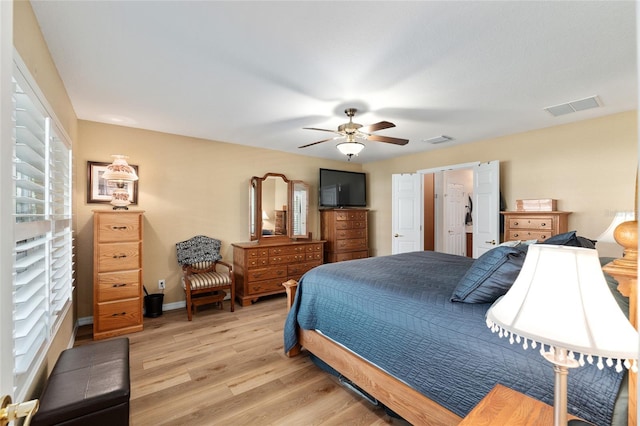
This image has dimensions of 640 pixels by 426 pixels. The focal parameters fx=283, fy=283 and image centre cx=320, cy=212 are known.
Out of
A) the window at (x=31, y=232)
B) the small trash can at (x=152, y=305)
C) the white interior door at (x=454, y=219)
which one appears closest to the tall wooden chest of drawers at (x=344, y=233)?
the white interior door at (x=454, y=219)

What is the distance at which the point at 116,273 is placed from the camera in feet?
10.3

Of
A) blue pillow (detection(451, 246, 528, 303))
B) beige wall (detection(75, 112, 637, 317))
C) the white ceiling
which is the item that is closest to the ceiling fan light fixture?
the white ceiling

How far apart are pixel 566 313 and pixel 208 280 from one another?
3.68m

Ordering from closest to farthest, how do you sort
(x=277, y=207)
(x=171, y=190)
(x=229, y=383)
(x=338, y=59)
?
(x=338, y=59), (x=229, y=383), (x=171, y=190), (x=277, y=207)

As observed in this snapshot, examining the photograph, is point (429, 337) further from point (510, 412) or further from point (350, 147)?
point (350, 147)

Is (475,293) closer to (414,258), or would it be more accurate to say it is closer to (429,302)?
(429,302)

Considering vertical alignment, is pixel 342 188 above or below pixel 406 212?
above

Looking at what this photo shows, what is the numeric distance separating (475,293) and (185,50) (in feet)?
7.94

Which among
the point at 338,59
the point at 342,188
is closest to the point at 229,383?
the point at 338,59

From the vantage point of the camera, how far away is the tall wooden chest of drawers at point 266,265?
414 centimetres

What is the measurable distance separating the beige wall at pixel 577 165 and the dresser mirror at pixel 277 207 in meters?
2.81

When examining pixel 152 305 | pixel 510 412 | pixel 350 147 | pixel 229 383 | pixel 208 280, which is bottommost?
pixel 229 383

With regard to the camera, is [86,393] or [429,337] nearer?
[86,393]

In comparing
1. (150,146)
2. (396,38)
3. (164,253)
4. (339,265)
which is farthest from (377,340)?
(150,146)
